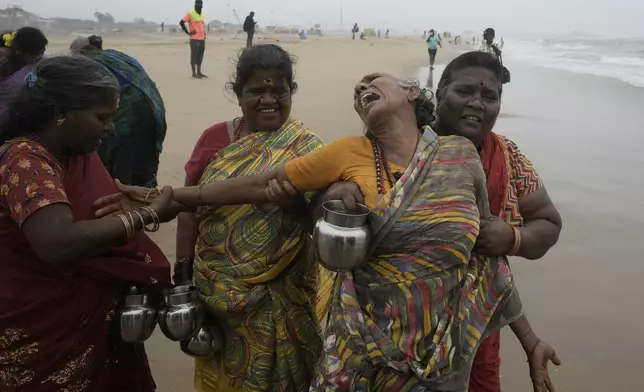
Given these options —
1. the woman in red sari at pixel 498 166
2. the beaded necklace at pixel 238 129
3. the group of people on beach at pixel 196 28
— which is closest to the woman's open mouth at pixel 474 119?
the woman in red sari at pixel 498 166

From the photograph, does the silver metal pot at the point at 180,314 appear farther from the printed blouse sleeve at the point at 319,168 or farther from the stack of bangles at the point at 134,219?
the printed blouse sleeve at the point at 319,168

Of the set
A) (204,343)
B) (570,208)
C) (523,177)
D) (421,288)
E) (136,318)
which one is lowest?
(570,208)

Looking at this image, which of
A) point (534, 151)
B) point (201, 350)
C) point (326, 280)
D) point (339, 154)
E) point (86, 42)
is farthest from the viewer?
point (534, 151)

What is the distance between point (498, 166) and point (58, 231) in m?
Answer: 1.43

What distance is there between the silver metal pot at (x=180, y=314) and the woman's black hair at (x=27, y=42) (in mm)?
2314

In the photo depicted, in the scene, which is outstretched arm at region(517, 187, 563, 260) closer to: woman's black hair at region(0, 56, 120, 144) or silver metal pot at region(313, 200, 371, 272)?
silver metal pot at region(313, 200, 371, 272)

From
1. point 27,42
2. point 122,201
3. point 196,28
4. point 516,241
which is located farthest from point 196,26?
point 516,241

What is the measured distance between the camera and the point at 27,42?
3395mm

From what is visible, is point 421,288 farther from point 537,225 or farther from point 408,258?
point 537,225

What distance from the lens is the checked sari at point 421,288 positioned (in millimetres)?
1501

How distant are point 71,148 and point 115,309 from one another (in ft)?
2.01

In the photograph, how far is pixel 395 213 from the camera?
1.49 meters

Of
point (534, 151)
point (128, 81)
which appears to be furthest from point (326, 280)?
point (534, 151)

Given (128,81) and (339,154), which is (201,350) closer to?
(339,154)
